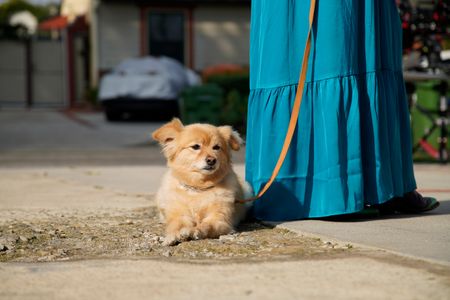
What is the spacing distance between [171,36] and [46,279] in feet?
71.2

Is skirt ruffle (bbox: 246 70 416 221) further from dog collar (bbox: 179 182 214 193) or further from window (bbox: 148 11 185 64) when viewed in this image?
window (bbox: 148 11 185 64)

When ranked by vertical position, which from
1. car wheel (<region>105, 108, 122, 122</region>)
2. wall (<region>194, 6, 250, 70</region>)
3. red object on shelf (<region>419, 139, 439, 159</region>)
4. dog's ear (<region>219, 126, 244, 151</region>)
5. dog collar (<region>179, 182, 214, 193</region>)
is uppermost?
wall (<region>194, 6, 250, 70</region>)

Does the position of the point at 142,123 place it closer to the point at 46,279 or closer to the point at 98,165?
the point at 98,165

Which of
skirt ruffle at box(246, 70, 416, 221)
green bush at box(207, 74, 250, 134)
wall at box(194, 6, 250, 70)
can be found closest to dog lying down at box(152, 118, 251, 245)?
skirt ruffle at box(246, 70, 416, 221)

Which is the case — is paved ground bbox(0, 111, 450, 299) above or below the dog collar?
below

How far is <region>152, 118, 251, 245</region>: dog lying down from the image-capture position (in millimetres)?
5250

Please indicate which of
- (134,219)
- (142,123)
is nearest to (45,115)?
(142,123)

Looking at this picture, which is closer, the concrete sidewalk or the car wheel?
the concrete sidewalk

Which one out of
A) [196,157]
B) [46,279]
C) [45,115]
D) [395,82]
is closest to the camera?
[46,279]

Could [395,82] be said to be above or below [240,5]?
below

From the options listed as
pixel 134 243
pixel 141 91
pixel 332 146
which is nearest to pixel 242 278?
pixel 134 243

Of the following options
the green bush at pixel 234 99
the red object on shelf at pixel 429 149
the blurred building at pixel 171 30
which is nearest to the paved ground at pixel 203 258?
the red object on shelf at pixel 429 149

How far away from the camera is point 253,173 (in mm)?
5953

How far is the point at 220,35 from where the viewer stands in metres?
25.6
